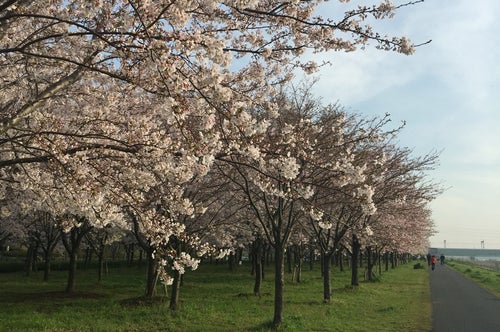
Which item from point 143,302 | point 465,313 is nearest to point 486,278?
point 465,313

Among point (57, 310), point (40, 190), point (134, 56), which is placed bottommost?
point (57, 310)

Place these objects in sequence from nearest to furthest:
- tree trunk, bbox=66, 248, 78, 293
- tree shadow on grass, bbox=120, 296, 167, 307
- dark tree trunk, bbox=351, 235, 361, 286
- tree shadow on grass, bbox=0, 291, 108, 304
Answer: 1. tree shadow on grass, bbox=120, 296, 167, 307
2. tree shadow on grass, bbox=0, 291, 108, 304
3. tree trunk, bbox=66, 248, 78, 293
4. dark tree trunk, bbox=351, 235, 361, 286

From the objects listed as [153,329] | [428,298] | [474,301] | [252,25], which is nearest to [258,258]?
[428,298]

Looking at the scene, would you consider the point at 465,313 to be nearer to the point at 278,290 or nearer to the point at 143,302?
the point at 278,290

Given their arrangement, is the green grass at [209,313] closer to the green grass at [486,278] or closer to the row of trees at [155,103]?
the row of trees at [155,103]

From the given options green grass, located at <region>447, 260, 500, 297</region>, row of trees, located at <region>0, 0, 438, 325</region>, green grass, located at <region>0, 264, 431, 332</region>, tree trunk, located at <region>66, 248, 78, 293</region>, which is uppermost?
row of trees, located at <region>0, 0, 438, 325</region>

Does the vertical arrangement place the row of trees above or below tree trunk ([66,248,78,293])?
above

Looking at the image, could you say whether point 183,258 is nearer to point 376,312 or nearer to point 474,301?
point 376,312

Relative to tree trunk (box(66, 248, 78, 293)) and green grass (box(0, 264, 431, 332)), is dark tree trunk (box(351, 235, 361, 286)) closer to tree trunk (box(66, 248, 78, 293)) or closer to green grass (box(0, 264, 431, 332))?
green grass (box(0, 264, 431, 332))

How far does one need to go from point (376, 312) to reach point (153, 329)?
810 cm

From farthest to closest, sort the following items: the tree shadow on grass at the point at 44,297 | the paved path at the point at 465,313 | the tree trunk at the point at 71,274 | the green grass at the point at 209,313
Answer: the tree trunk at the point at 71,274, the tree shadow on grass at the point at 44,297, the paved path at the point at 465,313, the green grass at the point at 209,313

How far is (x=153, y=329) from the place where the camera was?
12227 mm

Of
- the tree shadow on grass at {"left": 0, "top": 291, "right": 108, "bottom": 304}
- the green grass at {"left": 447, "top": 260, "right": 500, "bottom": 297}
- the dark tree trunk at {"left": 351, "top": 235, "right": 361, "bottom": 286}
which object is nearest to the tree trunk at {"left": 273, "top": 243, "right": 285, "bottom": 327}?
the tree shadow on grass at {"left": 0, "top": 291, "right": 108, "bottom": 304}

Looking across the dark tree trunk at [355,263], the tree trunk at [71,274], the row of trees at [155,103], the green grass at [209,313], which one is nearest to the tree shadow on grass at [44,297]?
the green grass at [209,313]
